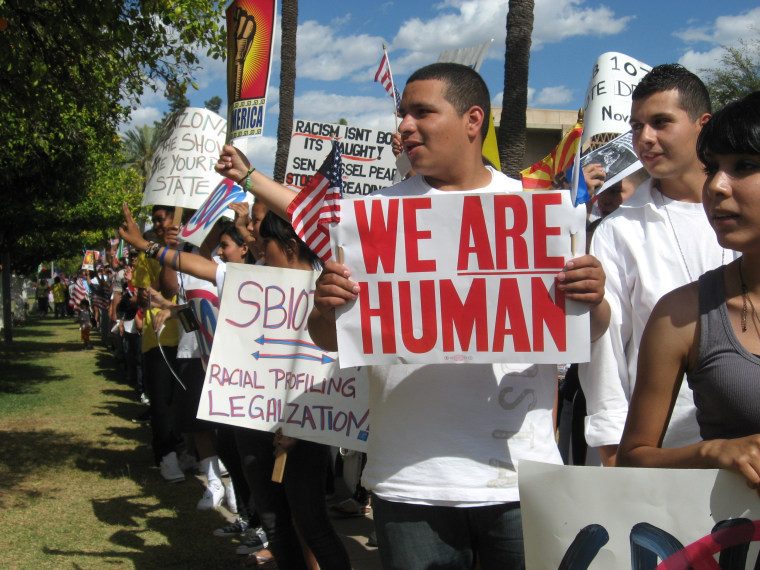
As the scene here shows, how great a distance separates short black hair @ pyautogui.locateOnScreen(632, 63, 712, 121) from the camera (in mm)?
2486

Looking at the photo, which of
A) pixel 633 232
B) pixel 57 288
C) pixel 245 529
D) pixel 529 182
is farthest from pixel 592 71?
pixel 57 288

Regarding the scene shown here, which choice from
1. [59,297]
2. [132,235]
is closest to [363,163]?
[132,235]

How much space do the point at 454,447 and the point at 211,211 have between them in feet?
10.5

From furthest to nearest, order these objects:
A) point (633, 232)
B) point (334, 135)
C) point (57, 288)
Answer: point (57, 288)
point (334, 135)
point (633, 232)

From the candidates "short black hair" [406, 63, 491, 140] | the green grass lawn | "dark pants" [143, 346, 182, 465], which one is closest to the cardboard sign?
"short black hair" [406, 63, 491, 140]

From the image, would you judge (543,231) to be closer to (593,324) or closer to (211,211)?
(593,324)

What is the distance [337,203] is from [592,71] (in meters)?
2.67

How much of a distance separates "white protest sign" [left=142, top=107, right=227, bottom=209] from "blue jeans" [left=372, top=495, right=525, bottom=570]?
387 centimetres

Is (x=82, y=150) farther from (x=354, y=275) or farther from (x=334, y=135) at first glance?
(x=354, y=275)

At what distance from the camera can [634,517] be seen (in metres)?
1.72

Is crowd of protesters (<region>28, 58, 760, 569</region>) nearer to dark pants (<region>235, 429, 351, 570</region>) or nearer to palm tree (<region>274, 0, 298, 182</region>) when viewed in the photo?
dark pants (<region>235, 429, 351, 570</region>)

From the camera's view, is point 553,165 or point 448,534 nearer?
point 448,534

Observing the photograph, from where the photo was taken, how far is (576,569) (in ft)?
5.77

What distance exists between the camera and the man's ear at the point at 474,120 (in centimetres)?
249
